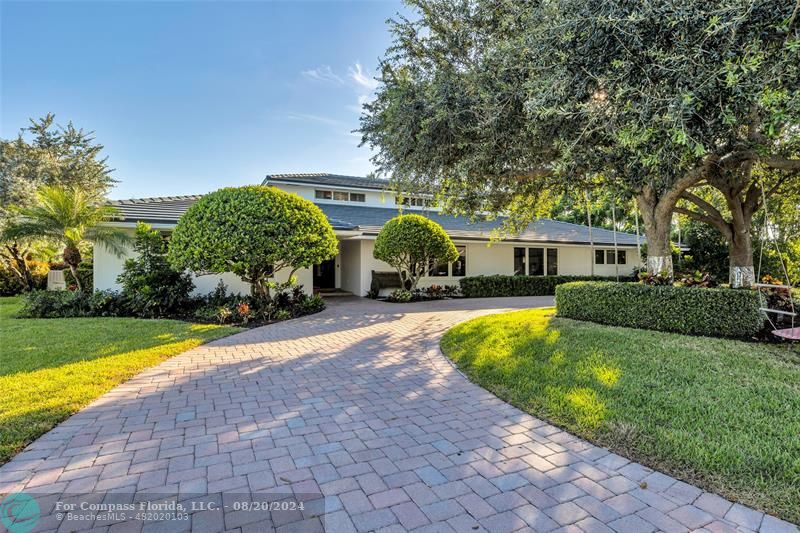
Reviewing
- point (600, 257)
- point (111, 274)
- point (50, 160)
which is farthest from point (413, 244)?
point (50, 160)

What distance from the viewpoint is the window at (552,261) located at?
20188 mm

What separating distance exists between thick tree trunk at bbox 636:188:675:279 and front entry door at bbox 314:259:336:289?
1394 centimetres

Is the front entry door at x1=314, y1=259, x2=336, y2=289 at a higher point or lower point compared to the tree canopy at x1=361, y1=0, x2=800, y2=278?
lower

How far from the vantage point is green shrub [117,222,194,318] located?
1055cm

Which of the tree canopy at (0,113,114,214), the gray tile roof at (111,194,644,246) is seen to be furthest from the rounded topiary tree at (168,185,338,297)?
the tree canopy at (0,113,114,214)

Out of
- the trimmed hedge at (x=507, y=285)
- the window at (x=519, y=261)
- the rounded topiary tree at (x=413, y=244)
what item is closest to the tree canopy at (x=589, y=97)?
the rounded topiary tree at (x=413, y=244)

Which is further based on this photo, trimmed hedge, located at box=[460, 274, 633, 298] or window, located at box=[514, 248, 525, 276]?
window, located at box=[514, 248, 525, 276]

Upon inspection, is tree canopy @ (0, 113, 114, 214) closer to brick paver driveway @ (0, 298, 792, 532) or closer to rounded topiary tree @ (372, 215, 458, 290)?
rounded topiary tree @ (372, 215, 458, 290)

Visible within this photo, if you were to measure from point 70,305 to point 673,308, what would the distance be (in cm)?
1486

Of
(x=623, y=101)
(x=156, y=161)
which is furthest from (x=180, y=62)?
(x=623, y=101)

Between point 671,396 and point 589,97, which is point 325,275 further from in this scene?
point 671,396

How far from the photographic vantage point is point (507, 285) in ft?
56.9

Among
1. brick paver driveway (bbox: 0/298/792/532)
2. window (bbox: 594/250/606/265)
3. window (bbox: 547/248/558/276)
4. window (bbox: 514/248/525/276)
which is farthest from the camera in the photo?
window (bbox: 594/250/606/265)

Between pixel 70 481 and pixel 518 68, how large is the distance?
7.41 metres
